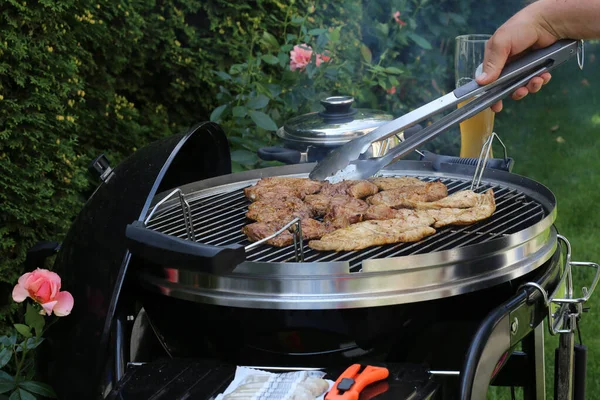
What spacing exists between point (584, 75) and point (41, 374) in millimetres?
8291

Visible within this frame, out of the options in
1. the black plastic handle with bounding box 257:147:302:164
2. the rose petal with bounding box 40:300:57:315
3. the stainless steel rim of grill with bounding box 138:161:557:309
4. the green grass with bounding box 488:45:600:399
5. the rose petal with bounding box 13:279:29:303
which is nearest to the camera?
the stainless steel rim of grill with bounding box 138:161:557:309

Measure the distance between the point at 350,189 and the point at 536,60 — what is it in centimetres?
75

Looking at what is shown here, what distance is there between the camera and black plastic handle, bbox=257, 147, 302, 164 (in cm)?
302

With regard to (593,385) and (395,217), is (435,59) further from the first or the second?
A: (395,217)

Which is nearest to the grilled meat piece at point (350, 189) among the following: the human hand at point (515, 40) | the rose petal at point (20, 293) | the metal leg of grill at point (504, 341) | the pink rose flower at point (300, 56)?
the human hand at point (515, 40)

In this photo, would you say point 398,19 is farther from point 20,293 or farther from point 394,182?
point 20,293

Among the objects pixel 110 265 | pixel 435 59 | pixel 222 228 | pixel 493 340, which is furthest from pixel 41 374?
pixel 435 59

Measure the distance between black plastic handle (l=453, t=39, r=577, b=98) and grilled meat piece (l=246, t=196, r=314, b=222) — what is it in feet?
2.12

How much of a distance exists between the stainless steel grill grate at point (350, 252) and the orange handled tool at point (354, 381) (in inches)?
11.4

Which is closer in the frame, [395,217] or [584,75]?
[395,217]

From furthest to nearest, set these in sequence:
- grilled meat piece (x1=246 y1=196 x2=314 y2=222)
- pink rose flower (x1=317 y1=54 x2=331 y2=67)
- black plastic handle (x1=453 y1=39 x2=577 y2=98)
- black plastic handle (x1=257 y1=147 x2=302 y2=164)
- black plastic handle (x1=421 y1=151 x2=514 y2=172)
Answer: pink rose flower (x1=317 y1=54 x2=331 y2=67) < black plastic handle (x1=257 y1=147 x2=302 y2=164) < black plastic handle (x1=421 y1=151 x2=514 y2=172) < black plastic handle (x1=453 y1=39 x2=577 y2=98) < grilled meat piece (x1=246 y1=196 x2=314 y2=222)

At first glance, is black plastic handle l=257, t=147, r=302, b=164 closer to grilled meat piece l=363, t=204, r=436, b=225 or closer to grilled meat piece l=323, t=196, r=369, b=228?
grilled meat piece l=323, t=196, r=369, b=228

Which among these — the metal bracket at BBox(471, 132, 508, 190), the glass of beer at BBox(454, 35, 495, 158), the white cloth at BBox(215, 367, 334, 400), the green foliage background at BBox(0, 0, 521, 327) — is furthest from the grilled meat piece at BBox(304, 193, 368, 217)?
the green foliage background at BBox(0, 0, 521, 327)

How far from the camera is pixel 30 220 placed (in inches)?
133
